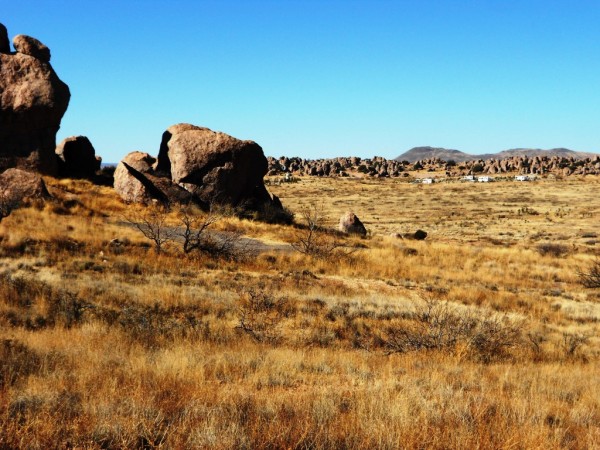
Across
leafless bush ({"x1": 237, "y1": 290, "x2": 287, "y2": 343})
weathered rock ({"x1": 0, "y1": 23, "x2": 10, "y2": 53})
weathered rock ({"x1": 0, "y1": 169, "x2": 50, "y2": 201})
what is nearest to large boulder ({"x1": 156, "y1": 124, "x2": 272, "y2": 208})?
weathered rock ({"x1": 0, "y1": 169, "x2": 50, "y2": 201})

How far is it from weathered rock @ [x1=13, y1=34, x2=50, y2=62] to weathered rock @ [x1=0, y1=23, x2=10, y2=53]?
0.49m

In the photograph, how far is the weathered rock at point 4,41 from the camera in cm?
2725

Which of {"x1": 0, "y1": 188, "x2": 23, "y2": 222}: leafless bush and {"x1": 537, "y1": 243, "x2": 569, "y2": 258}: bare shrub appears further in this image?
{"x1": 537, "y1": 243, "x2": 569, "y2": 258}: bare shrub

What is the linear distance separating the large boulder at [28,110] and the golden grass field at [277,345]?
3.75 m

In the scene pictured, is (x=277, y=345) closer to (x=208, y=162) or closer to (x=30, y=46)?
(x=208, y=162)

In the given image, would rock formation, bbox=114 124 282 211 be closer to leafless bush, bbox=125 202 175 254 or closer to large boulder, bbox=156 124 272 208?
large boulder, bbox=156 124 272 208

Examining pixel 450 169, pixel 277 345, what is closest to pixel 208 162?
pixel 277 345

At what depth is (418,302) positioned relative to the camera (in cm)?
1484

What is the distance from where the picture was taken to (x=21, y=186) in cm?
2180

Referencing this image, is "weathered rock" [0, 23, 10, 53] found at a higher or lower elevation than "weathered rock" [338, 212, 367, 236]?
higher

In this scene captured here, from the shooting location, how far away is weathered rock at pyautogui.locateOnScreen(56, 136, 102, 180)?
31750 mm

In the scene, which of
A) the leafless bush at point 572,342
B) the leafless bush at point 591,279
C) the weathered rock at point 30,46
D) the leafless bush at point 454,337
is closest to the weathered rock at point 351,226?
the leafless bush at point 591,279

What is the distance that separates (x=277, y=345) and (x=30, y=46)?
25981 mm

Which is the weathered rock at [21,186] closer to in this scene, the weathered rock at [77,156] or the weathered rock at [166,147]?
the weathered rock at [166,147]
